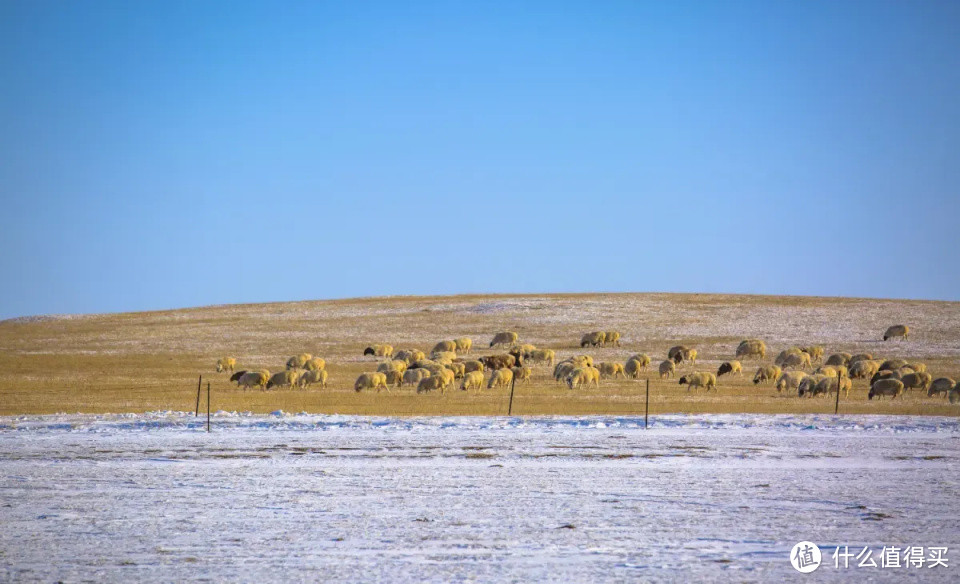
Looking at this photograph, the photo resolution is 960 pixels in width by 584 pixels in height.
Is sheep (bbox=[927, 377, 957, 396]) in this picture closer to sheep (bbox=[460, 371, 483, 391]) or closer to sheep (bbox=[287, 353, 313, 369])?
sheep (bbox=[460, 371, 483, 391])

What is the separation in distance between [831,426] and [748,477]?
841 centimetres

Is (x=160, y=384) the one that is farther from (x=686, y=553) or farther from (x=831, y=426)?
(x=686, y=553)

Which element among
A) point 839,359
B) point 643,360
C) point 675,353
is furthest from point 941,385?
point 675,353

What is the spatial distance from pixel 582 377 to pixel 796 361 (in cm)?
1192

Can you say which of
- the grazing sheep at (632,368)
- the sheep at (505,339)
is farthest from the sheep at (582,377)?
the sheep at (505,339)

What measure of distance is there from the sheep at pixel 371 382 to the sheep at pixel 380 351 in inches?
495

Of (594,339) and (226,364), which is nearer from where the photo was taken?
(226,364)

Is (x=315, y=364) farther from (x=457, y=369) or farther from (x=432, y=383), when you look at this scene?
(x=432, y=383)

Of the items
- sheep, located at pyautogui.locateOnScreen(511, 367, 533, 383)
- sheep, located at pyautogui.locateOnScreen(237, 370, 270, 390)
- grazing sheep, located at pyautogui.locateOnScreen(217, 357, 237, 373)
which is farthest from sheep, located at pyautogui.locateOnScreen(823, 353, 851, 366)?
grazing sheep, located at pyautogui.locateOnScreen(217, 357, 237, 373)

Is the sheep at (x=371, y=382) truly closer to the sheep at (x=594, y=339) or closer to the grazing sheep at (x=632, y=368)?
the grazing sheep at (x=632, y=368)

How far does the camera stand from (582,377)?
35.5 meters

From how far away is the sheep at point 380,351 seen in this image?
4787 centimetres

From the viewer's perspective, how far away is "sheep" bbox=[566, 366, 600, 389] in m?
34.6

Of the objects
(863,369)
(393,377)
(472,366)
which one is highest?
(863,369)
